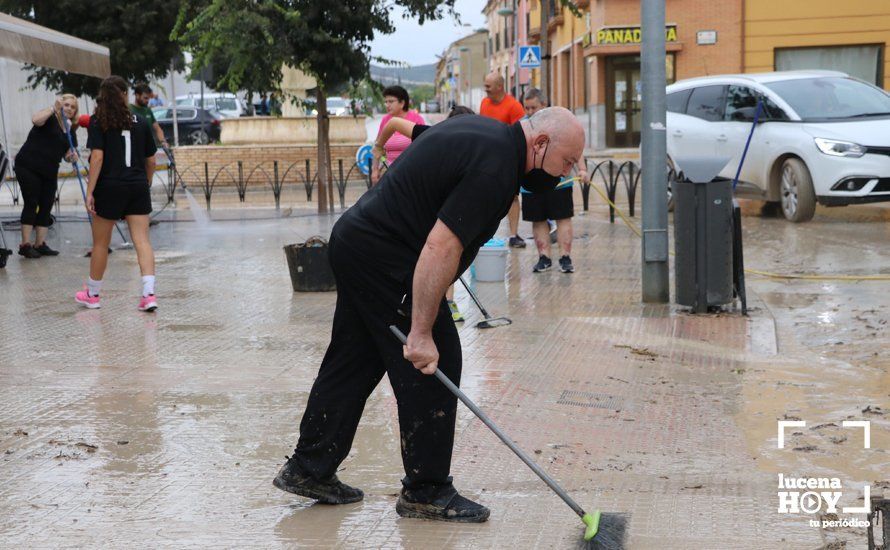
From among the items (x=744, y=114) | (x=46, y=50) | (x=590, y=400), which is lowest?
(x=590, y=400)

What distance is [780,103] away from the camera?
15.0m

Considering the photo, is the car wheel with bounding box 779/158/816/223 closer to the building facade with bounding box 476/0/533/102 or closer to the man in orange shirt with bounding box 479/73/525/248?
the man in orange shirt with bounding box 479/73/525/248

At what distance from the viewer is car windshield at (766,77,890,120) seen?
14.7 m

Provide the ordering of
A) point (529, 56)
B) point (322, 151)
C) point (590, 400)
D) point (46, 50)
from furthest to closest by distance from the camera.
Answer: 1. point (529, 56)
2. point (322, 151)
3. point (46, 50)
4. point (590, 400)

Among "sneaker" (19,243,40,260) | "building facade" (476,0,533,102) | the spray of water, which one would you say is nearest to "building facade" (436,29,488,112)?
"building facade" (476,0,533,102)

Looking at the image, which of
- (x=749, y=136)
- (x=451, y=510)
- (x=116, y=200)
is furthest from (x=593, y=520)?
(x=749, y=136)

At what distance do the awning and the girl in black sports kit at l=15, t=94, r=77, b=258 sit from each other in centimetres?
60

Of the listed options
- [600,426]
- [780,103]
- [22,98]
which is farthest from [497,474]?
[22,98]

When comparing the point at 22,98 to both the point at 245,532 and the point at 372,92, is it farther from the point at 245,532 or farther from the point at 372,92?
the point at 245,532

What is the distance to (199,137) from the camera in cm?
3569

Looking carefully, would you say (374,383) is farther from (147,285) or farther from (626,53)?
(626,53)

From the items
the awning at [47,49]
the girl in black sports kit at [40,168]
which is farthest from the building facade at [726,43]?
the girl in black sports kit at [40,168]

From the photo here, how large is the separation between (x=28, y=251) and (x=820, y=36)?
26.1m

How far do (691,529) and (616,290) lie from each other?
571 cm
